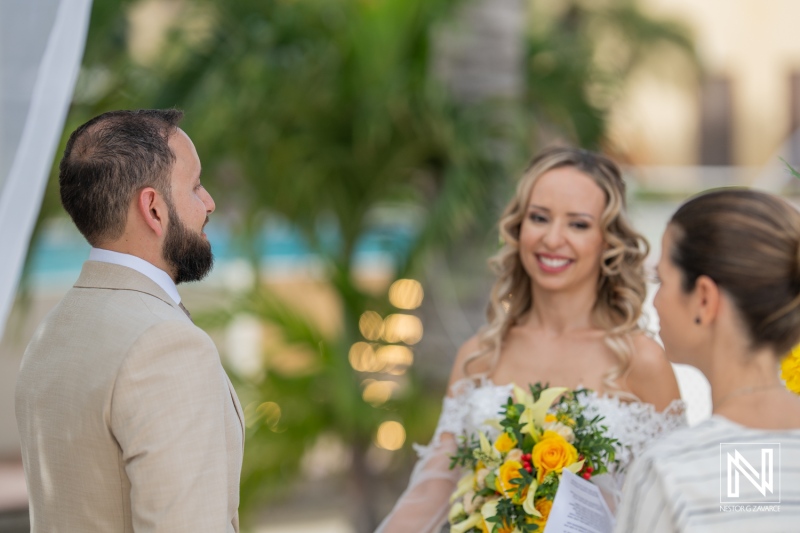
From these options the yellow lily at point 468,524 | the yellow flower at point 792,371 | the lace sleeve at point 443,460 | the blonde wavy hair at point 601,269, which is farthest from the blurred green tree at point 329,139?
the yellow flower at point 792,371

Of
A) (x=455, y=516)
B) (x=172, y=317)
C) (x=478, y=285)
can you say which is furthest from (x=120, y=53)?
(x=172, y=317)

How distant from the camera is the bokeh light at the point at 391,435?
5688mm

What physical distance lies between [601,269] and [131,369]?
1.77 metres

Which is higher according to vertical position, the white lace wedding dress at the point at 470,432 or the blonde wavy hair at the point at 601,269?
the blonde wavy hair at the point at 601,269

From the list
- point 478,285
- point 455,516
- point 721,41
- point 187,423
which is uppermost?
point 721,41

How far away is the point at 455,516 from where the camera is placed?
2.86 meters

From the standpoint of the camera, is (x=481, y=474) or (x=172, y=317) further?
(x=481, y=474)

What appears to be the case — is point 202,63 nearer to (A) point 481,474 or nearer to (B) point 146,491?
(A) point 481,474

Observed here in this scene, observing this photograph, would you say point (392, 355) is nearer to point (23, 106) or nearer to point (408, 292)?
point (408, 292)

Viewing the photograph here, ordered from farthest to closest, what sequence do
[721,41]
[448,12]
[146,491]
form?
[721,41] < [448,12] < [146,491]

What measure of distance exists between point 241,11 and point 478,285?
2.09 meters

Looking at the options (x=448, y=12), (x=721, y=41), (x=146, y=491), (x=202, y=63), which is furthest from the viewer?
(x=721, y=41)

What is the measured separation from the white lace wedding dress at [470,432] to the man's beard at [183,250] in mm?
Answer: 1165

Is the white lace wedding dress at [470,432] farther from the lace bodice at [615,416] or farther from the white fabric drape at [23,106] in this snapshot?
the white fabric drape at [23,106]
